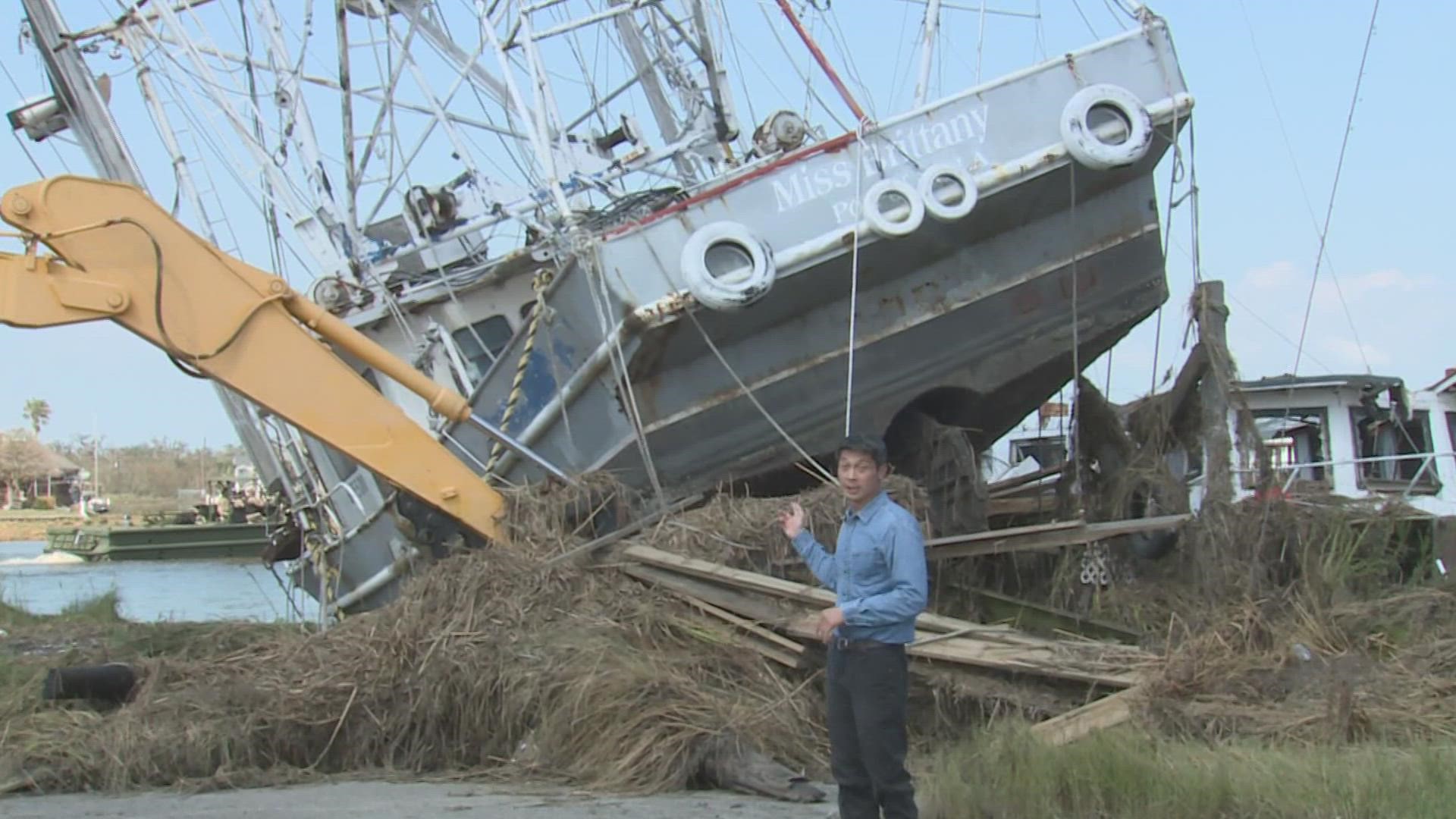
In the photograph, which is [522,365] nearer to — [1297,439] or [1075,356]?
[1075,356]

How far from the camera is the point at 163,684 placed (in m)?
7.07

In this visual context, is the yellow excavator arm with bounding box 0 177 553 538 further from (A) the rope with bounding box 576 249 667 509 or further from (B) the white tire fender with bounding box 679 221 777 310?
(B) the white tire fender with bounding box 679 221 777 310

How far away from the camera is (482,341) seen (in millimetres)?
10891

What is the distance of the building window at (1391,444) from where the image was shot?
1079 centimetres

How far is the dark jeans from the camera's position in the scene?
4375 millimetres

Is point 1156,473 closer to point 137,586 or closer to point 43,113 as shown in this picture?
point 43,113

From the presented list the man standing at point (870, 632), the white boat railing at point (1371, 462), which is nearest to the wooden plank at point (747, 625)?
the man standing at point (870, 632)

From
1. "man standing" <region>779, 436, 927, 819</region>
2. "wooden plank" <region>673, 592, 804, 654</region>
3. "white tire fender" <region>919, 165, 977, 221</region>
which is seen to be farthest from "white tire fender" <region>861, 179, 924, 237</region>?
"man standing" <region>779, 436, 927, 819</region>

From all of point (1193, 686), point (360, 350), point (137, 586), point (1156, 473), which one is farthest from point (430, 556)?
point (137, 586)

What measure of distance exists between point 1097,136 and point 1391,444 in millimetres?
4172

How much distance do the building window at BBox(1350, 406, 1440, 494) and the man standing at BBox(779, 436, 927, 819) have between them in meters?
7.17

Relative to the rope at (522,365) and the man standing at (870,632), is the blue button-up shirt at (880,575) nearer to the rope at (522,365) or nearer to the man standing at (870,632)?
the man standing at (870,632)

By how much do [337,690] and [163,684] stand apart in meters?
1.05

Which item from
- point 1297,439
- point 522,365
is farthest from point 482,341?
point 1297,439
